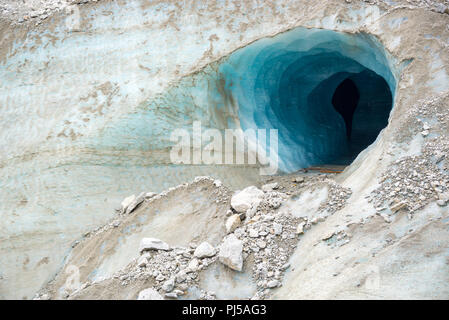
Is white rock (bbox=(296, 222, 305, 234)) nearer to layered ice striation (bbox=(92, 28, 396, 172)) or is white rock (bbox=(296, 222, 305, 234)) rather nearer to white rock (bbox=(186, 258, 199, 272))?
white rock (bbox=(186, 258, 199, 272))

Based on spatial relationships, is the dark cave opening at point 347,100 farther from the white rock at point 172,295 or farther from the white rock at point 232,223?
the white rock at point 172,295

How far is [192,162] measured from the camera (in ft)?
16.2

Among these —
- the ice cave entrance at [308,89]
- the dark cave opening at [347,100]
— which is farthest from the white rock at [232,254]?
the dark cave opening at [347,100]

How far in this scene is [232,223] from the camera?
3480 mm

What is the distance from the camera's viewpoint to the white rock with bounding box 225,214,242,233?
11.4 ft

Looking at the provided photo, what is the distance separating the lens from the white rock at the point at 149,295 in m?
2.76

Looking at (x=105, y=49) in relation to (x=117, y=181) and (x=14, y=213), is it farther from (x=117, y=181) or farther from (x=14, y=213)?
(x=14, y=213)

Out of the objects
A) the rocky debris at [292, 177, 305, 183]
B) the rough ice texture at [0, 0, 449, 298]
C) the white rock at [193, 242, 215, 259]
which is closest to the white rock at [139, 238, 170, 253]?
the white rock at [193, 242, 215, 259]

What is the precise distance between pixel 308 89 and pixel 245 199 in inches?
146

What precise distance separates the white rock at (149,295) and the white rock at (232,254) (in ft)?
2.02

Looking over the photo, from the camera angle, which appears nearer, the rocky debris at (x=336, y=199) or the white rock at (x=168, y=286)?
the white rock at (x=168, y=286)

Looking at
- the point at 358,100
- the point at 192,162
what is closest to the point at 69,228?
the point at 192,162

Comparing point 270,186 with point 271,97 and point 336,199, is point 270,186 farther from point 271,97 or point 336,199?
point 271,97

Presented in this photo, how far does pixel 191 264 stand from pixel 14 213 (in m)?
2.87
